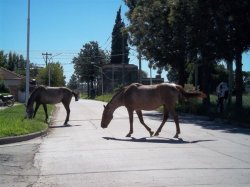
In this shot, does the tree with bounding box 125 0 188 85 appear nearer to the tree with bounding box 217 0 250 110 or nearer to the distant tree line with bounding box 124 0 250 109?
the distant tree line with bounding box 124 0 250 109

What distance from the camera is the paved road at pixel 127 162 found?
8688 mm

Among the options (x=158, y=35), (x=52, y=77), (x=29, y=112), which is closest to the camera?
(x=29, y=112)

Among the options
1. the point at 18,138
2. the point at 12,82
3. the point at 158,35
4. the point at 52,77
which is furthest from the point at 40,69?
the point at 18,138

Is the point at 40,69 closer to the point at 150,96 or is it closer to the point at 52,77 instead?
the point at 52,77

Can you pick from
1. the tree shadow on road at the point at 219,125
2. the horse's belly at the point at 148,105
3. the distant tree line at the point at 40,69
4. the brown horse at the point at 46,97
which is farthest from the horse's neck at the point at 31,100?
the distant tree line at the point at 40,69

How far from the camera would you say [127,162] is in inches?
412

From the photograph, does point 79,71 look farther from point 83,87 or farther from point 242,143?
point 242,143

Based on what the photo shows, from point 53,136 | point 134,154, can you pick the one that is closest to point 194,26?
point 53,136

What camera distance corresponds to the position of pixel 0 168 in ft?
33.3

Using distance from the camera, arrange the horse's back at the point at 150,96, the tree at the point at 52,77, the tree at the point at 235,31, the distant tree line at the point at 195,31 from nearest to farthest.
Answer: the horse's back at the point at 150,96, the tree at the point at 235,31, the distant tree line at the point at 195,31, the tree at the point at 52,77

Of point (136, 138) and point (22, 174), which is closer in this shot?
point (22, 174)

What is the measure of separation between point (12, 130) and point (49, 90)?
22.3 feet

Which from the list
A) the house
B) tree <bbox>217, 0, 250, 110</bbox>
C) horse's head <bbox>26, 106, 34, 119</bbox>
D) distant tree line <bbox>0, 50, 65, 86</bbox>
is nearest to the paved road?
horse's head <bbox>26, 106, 34, 119</bbox>

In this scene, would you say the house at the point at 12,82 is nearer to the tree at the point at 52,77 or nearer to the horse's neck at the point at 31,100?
the tree at the point at 52,77
